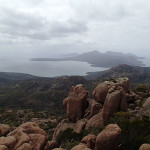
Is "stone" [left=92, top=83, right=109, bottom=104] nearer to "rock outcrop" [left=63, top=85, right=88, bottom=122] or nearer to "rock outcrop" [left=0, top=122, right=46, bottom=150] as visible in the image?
"rock outcrop" [left=63, top=85, right=88, bottom=122]

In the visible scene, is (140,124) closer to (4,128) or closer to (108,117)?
(108,117)

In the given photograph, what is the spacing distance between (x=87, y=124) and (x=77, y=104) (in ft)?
24.5

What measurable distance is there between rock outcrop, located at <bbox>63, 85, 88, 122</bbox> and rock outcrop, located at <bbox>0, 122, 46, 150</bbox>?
18208 mm

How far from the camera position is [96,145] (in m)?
18.4

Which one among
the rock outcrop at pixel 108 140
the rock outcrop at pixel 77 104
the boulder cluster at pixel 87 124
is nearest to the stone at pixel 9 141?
the boulder cluster at pixel 87 124

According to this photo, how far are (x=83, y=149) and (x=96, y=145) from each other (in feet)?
8.39

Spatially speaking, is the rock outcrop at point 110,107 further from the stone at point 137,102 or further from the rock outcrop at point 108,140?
the rock outcrop at point 108,140

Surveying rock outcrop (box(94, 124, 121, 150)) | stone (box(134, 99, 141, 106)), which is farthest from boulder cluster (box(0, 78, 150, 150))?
stone (box(134, 99, 141, 106))

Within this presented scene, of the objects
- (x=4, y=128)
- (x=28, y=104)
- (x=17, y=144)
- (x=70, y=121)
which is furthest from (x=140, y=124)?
(x=28, y=104)

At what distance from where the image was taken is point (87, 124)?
32094 millimetres

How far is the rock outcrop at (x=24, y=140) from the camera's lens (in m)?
18.1

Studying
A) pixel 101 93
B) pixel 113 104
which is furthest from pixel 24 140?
pixel 101 93

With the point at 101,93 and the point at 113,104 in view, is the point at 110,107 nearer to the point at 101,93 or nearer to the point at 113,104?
the point at 113,104

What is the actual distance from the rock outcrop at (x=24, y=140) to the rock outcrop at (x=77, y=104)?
18208 mm
